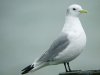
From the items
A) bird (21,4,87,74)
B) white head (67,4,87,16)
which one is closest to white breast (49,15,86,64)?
bird (21,4,87,74)

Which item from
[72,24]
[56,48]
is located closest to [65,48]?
[56,48]

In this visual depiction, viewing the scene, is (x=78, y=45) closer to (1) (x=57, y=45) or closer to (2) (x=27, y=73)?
(1) (x=57, y=45)

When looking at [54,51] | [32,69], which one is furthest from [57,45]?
[32,69]

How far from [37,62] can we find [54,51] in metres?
0.16

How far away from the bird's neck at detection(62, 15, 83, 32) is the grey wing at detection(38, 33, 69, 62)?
7cm

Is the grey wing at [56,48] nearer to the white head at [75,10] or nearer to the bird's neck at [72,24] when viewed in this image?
the bird's neck at [72,24]

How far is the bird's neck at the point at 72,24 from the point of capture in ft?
9.07

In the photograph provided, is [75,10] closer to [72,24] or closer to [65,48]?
[72,24]

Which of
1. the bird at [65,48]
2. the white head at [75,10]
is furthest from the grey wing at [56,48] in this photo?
the white head at [75,10]

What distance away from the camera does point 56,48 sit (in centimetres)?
274

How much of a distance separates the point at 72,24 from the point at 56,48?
0.76 ft

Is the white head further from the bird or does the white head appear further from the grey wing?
the grey wing

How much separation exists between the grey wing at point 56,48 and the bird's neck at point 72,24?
7 cm

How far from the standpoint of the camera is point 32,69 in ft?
8.61
